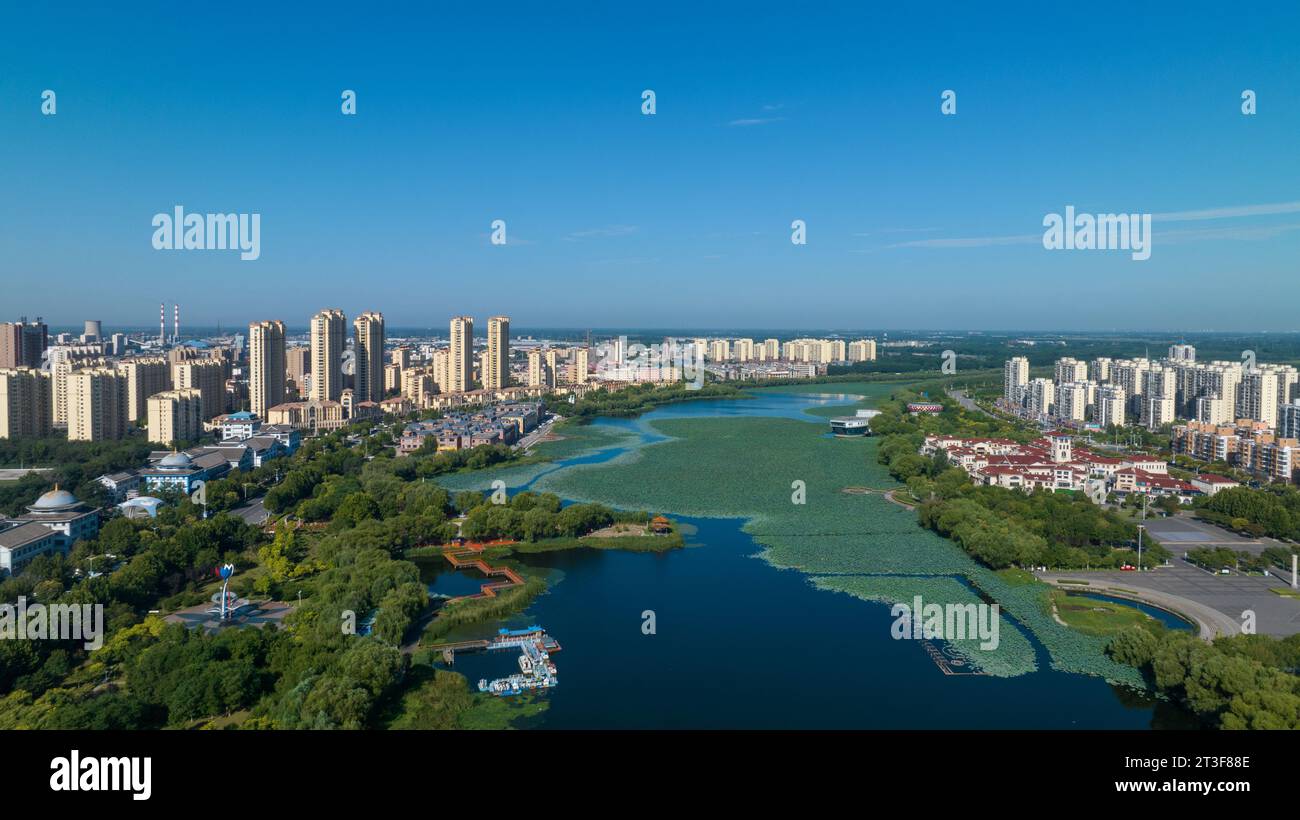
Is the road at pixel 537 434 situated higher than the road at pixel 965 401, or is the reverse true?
the road at pixel 965 401

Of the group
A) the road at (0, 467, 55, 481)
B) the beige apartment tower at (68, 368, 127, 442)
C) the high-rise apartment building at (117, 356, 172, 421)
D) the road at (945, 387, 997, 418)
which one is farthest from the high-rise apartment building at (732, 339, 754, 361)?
the road at (0, 467, 55, 481)

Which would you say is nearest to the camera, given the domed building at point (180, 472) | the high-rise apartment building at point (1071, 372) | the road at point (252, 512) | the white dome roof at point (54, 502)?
the white dome roof at point (54, 502)

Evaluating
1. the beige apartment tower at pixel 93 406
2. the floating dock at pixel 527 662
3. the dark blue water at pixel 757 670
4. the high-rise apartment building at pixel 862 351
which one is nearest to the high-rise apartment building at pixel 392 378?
the beige apartment tower at pixel 93 406

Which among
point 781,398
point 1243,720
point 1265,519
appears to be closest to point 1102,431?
point 1265,519

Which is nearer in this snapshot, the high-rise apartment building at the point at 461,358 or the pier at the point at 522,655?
the pier at the point at 522,655

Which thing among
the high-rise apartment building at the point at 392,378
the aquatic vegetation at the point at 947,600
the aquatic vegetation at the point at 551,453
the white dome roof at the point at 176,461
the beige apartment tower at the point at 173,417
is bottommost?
the aquatic vegetation at the point at 947,600

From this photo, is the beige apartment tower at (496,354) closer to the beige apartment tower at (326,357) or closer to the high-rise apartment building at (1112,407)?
the beige apartment tower at (326,357)
